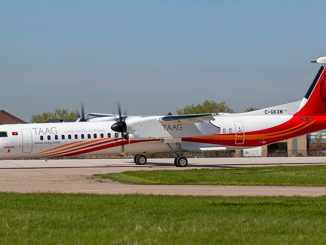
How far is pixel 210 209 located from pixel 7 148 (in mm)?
A: 28112

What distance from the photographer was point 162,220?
14242mm

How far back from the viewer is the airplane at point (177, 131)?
142 feet

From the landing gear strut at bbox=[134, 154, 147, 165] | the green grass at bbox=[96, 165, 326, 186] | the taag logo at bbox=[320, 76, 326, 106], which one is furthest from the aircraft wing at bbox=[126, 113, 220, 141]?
the green grass at bbox=[96, 165, 326, 186]

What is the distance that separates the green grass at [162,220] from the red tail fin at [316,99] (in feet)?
88.5

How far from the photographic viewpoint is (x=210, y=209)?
16172mm

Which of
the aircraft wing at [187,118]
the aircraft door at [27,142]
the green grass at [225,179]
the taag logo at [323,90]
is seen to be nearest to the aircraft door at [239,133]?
the aircraft wing at [187,118]

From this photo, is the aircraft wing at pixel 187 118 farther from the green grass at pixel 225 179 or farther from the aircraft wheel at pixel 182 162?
the green grass at pixel 225 179

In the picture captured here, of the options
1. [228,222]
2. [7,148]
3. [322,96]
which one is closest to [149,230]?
[228,222]

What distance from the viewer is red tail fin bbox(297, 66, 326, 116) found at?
45500 mm

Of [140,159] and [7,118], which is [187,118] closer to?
[140,159]

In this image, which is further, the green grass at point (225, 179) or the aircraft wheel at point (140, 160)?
the aircraft wheel at point (140, 160)

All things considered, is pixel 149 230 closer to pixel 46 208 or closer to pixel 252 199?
pixel 46 208

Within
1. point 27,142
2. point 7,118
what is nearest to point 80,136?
point 27,142

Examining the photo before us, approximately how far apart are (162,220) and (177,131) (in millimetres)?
30313
